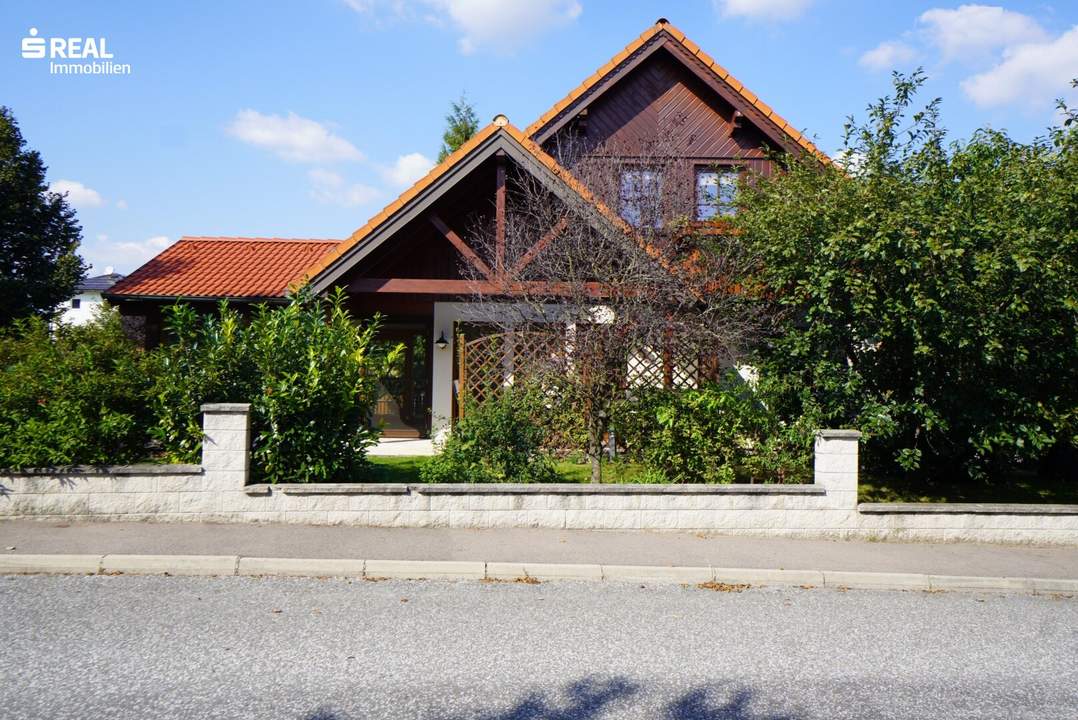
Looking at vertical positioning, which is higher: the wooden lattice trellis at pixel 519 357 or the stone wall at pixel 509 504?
the wooden lattice trellis at pixel 519 357

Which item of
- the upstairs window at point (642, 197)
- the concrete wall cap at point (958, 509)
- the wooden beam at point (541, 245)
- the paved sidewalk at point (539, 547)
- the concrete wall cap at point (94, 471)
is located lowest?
the paved sidewalk at point (539, 547)

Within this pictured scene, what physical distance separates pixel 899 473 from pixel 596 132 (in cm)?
879

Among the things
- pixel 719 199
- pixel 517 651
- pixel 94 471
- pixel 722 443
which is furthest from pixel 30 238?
pixel 517 651

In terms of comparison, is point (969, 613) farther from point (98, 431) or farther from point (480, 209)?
point (480, 209)

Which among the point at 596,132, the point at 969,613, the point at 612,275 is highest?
the point at 596,132

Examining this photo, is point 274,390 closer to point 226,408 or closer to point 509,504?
point 226,408

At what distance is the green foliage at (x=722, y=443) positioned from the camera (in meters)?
9.01

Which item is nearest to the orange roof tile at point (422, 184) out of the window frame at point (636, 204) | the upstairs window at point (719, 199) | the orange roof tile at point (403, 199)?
the orange roof tile at point (403, 199)

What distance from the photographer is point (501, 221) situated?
11188 millimetres

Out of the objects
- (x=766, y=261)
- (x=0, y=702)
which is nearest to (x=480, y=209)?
(x=766, y=261)

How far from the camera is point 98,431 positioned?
806cm

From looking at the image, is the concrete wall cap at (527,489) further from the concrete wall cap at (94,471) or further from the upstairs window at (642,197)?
the upstairs window at (642,197)

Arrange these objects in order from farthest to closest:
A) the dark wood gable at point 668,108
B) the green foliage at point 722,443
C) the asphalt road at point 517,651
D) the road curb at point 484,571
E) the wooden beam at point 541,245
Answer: the dark wood gable at point 668,108 < the wooden beam at point 541,245 < the green foliage at point 722,443 < the road curb at point 484,571 < the asphalt road at point 517,651

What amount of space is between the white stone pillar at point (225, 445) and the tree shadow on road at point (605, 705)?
4530 millimetres
